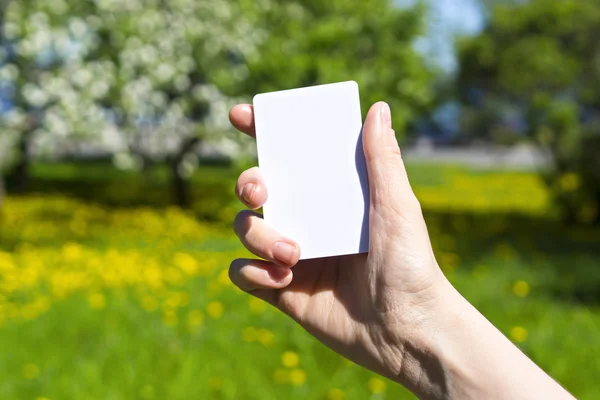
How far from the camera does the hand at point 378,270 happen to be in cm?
184

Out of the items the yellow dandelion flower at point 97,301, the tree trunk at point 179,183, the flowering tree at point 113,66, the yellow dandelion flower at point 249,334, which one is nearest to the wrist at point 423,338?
the yellow dandelion flower at point 249,334

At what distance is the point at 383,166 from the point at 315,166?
186 millimetres

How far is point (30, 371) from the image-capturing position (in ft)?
13.1

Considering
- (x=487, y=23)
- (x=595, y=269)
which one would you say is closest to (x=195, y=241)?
(x=595, y=269)

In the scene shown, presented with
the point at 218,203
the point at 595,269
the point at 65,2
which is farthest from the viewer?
the point at 218,203

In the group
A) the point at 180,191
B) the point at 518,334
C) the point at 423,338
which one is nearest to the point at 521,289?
the point at 518,334

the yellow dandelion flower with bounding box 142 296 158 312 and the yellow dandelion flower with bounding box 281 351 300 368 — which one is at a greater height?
the yellow dandelion flower with bounding box 281 351 300 368

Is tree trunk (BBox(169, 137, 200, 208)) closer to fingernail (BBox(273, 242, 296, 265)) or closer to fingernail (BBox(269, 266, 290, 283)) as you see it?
fingernail (BBox(269, 266, 290, 283))

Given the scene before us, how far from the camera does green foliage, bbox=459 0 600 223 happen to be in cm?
1094

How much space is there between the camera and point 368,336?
2.00m

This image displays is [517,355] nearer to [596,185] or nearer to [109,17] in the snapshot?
[109,17]

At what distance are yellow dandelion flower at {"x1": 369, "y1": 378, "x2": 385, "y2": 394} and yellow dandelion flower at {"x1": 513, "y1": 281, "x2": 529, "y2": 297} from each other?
237cm

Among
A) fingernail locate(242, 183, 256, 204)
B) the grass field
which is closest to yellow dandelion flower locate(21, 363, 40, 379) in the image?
the grass field

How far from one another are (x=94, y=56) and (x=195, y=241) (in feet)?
8.23
